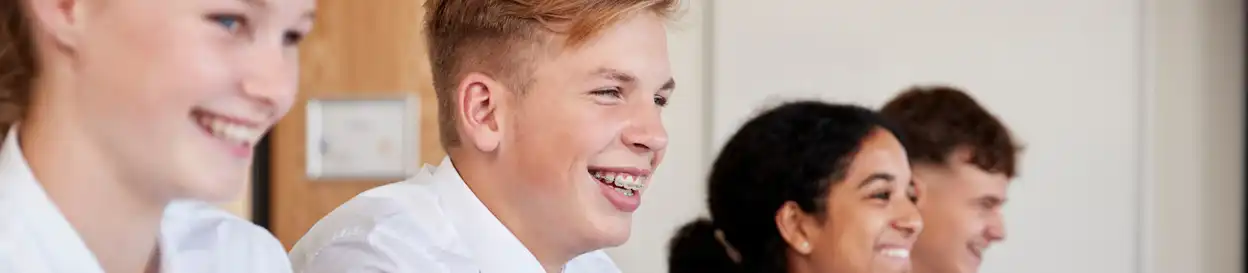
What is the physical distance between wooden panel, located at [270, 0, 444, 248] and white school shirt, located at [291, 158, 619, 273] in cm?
40

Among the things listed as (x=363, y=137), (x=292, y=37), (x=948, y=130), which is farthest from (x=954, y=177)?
(x=292, y=37)

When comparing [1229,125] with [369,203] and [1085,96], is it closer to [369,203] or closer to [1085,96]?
[1085,96]

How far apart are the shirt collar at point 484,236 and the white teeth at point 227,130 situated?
0.76 ft

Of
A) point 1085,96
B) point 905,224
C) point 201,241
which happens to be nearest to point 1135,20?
point 1085,96

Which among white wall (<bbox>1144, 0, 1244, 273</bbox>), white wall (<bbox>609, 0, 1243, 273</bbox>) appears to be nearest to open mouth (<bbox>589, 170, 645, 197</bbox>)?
white wall (<bbox>609, 0, 1243, 273</bbox>)

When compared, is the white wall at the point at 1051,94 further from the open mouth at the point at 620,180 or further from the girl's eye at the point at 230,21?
the girl's eye at the point at 230,21

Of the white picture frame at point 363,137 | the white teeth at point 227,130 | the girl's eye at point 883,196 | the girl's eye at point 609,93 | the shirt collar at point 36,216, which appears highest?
the white teeth at point 227,130

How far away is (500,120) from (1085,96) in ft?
3.65

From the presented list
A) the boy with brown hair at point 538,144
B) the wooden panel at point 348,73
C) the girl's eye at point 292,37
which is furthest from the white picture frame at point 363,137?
the girl's eye at point 292,37

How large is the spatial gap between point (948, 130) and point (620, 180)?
0.64 metres

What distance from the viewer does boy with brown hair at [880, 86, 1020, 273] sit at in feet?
3.70

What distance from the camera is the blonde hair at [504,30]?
0.60 metres

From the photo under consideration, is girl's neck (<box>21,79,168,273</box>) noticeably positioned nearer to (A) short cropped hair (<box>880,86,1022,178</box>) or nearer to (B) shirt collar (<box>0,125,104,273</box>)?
(B) shirt collar (<box>0,125,104,273</box>)

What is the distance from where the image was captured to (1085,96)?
4.91 feet
